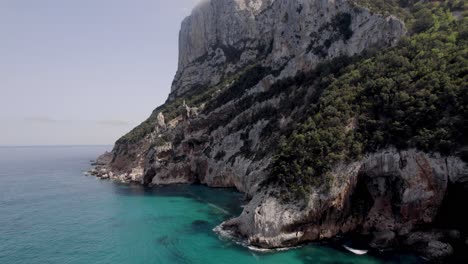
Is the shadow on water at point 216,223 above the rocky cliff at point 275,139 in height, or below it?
below

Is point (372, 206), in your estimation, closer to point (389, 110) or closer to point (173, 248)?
→ point (389, 110)

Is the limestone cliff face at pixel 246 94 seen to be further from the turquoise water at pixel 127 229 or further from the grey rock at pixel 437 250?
the grey rock at pixel 437 250

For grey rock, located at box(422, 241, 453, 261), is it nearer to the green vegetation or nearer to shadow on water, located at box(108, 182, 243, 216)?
the green vegetation

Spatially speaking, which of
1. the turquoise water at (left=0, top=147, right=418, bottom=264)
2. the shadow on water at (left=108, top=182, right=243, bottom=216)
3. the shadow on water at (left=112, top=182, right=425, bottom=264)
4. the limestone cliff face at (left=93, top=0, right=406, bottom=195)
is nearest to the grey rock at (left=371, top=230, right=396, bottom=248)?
the shadow on water at (left=112, top=182, right=425, bottom=264)

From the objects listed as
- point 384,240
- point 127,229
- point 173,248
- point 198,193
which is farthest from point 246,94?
point 384,240

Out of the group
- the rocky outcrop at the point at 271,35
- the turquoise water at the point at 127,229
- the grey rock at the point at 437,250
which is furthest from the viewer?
the rocky outcrop at the point at 271,35

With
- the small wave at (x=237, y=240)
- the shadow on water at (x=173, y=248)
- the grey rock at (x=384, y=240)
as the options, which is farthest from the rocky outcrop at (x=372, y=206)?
the shadow on water at (x=173, y=248)

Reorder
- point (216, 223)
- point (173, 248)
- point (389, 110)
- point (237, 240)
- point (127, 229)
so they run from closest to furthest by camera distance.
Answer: point (173, 248) → point (237, 240) → point (389, 110) → point (127, 229) → point (216, 223)
